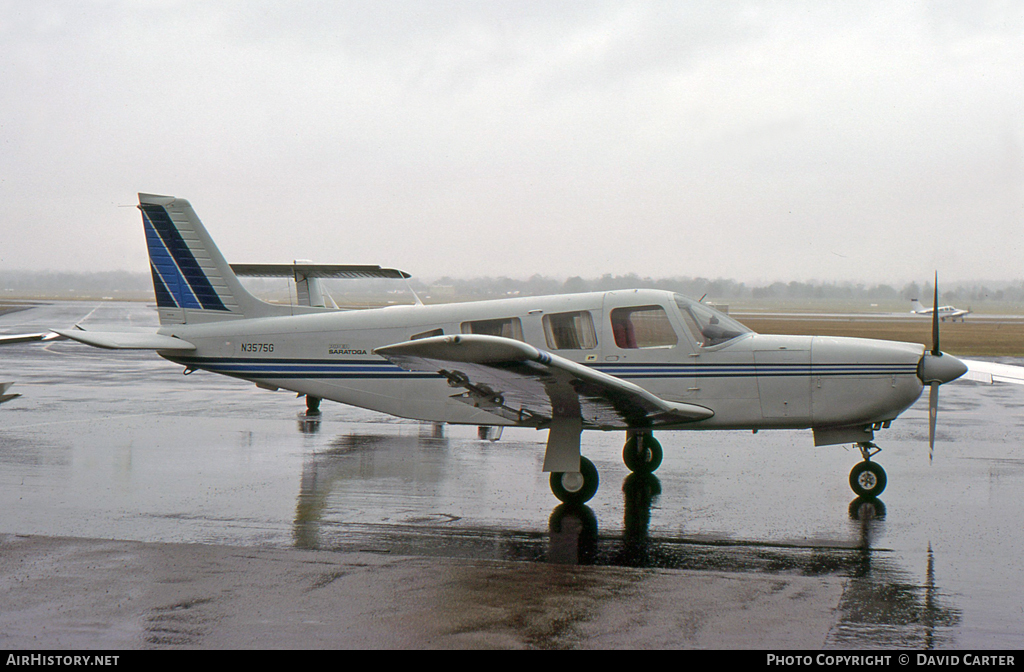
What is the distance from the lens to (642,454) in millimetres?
9922

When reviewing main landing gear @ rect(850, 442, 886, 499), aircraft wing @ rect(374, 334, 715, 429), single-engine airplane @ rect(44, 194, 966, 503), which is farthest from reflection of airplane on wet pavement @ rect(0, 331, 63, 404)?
main landing gear @ rect(850, 442, 886, 499)

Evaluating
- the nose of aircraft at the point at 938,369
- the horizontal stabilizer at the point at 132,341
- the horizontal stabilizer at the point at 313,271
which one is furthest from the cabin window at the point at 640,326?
the horizontal stabilizer at the point at 313,271

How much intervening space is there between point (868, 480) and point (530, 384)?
393cm

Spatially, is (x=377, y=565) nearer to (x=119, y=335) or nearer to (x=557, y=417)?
(x=557, y=417)

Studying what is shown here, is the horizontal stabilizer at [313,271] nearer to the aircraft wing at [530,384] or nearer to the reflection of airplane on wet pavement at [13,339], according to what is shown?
the reflection of airplane on wet pavement at [13,339]

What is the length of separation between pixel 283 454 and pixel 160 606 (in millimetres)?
5695

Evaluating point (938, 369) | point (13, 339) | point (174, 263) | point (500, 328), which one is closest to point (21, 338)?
point (13, 339)

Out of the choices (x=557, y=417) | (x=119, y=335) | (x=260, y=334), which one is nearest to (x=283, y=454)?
(x=260, y=334)

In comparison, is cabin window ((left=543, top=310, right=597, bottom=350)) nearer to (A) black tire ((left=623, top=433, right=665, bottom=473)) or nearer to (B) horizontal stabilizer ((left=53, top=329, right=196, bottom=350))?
(A) black tire ((left=623, top=433, right=665, bottom=473))

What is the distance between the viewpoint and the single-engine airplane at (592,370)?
809 cm

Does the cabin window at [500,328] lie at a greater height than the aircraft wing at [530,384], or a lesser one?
greater

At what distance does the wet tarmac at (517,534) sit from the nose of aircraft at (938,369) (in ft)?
4.17

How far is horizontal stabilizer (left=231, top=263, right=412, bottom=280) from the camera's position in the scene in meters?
18.1

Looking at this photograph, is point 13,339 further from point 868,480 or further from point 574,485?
point 868,480
